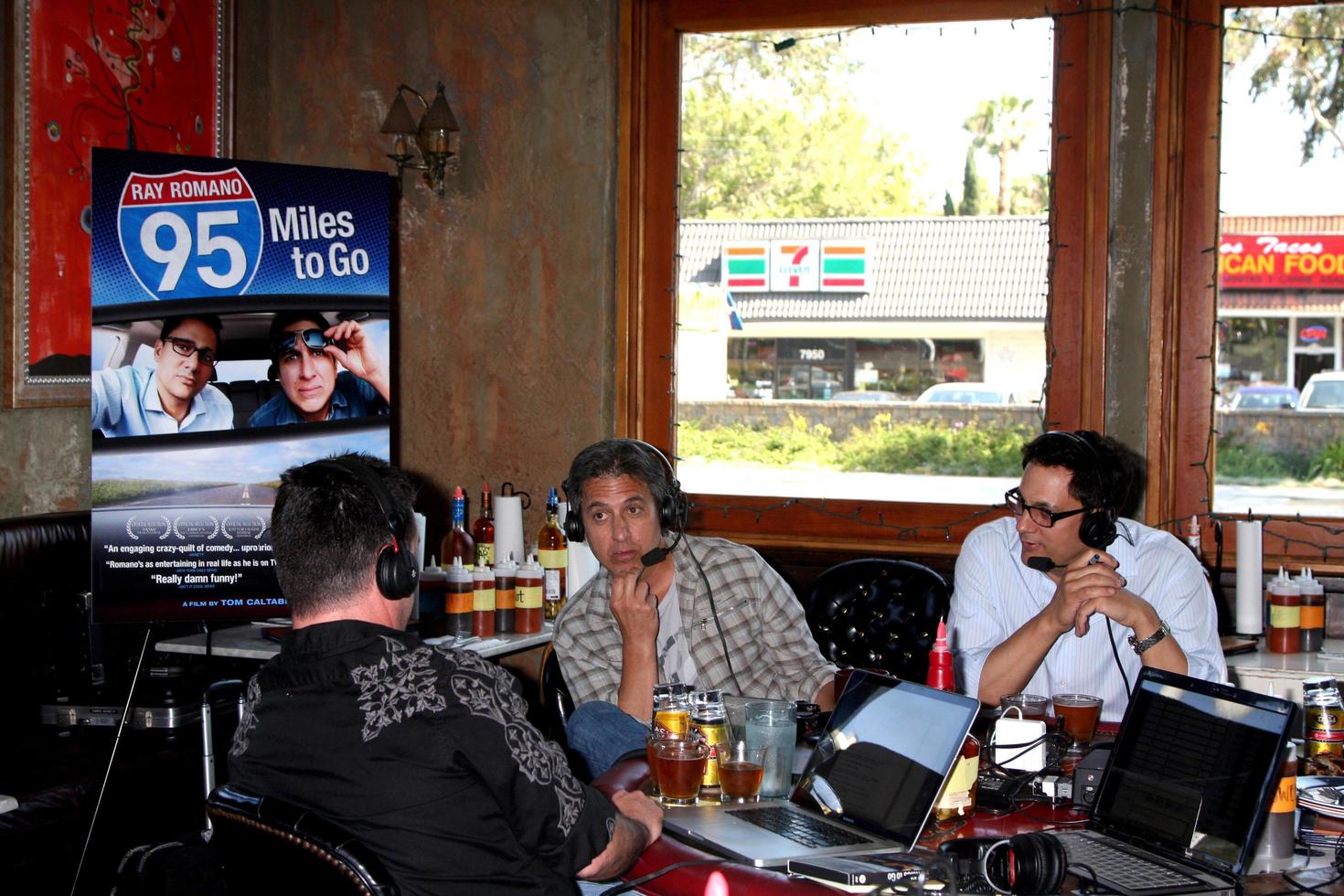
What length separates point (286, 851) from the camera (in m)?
1.58

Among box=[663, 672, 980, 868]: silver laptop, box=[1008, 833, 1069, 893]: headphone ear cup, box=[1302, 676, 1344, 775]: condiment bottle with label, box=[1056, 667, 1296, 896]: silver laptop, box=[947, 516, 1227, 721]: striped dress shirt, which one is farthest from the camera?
box=[947, 516, 1227, 721]: striped dress shirt

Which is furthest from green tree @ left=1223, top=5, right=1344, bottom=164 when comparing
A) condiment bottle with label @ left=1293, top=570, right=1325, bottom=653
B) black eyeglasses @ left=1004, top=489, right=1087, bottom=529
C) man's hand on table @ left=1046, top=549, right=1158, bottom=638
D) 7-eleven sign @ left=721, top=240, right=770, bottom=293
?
man's hand on table @ left=1046, top=549, right=1158, bottom=638

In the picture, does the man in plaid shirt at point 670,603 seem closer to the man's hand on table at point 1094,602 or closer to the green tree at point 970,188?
the man's hand on table at point 1094,602

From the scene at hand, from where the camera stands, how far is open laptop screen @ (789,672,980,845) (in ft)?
6.31

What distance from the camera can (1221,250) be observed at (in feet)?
15.1

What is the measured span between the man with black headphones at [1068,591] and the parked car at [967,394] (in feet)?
5.46

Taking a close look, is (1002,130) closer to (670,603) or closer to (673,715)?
(670,603)

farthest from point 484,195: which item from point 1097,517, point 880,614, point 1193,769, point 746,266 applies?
point 1193,769

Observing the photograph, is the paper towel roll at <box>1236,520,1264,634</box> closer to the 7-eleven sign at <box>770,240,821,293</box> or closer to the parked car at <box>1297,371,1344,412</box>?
the parked car at <box>1297,371,1344,412</box>

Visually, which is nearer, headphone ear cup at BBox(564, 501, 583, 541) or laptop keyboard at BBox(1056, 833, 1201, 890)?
laptop keyboard at BBox(1056, 833, 1201, 890)

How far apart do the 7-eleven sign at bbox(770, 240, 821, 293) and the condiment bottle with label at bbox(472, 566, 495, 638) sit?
5.50 ft

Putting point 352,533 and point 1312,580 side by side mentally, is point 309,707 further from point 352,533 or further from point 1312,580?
point 1312,580

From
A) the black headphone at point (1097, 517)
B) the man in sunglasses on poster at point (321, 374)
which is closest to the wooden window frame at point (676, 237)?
the man in sunglasses on poster at point (321, 374)

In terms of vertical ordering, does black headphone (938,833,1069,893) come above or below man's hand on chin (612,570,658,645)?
below
